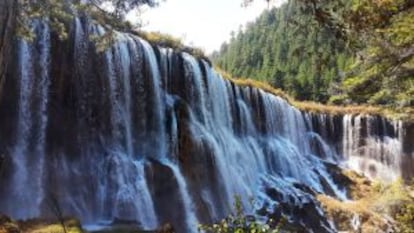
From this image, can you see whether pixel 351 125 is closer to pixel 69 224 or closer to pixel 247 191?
pixel 247 191

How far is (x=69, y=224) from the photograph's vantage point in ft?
30.8

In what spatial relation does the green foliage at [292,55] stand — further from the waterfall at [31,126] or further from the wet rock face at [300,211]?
the waterfall at [31,126]

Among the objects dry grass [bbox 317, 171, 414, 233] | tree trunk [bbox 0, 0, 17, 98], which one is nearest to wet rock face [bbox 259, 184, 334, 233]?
dry grass [bbox 317, 171, 414, 233]

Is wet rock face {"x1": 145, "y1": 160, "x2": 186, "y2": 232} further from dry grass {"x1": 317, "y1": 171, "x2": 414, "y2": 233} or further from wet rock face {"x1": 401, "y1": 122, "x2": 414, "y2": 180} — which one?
wet rock face {"x1": 401, "y1": 122, "x2": 414, "y2": 180}

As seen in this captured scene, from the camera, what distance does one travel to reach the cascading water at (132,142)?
50.7 ft

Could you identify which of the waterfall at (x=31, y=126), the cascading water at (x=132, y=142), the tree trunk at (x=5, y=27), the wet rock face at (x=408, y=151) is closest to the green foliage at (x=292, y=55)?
the tree trunk at (x=5, y=27)

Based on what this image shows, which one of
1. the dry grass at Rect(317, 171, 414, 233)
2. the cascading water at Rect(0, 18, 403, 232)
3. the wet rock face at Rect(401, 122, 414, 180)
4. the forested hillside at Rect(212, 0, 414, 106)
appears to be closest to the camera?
the forested hillside at Rect(212, 0, 414, 106)

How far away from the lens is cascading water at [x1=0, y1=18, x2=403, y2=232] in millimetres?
Result: 15461

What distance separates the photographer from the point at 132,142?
1842cm

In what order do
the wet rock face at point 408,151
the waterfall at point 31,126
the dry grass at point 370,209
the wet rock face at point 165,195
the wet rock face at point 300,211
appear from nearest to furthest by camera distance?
the waterfall at point 31,126 < the wet rock face at point 165,195 < the wet rock face at point 300,211 < the dry grass at point 370,209 < the wet rock face at point 408,151

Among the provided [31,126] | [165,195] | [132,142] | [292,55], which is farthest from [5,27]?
[132,142]

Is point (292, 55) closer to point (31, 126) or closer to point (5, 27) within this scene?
point (5, 27)

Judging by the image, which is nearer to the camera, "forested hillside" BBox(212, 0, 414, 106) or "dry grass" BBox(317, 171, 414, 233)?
"forested hillside" BBox(212, 0, 414, 106)

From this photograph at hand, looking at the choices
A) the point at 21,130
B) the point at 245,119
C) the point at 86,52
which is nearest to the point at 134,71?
the point at 86,52
